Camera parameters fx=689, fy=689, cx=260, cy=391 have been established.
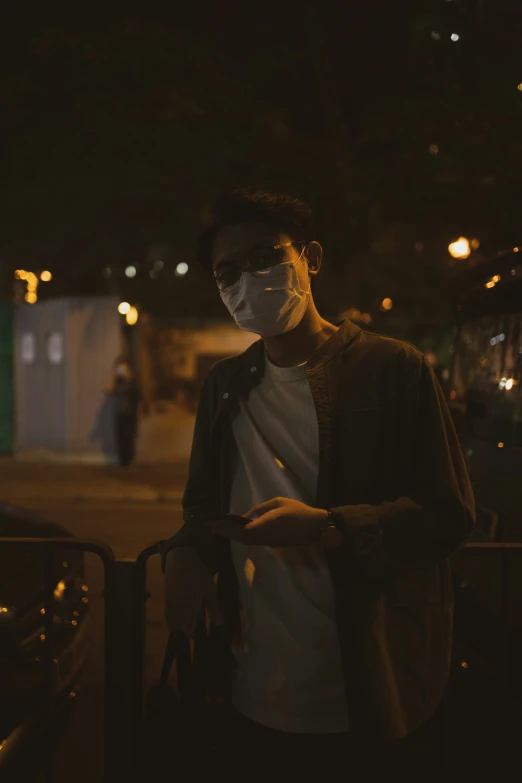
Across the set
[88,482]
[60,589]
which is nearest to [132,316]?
[88,482]

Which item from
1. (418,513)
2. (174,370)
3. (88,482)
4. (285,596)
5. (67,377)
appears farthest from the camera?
(174,370)

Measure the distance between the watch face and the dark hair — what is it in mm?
797

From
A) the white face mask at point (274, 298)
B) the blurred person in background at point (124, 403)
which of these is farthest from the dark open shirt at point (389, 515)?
the blurred person in background at point (124, 403)

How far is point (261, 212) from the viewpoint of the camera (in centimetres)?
179

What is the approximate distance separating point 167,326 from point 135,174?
4.39 m

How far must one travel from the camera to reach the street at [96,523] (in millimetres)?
3270

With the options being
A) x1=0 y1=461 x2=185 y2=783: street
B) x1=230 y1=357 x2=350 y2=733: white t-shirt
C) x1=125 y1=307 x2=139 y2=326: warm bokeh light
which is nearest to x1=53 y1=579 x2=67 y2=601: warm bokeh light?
x1=0 y1=461 x2=185 y2=783: street

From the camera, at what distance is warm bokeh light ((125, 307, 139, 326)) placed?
13.6 m

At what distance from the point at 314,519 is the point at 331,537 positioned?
6cm

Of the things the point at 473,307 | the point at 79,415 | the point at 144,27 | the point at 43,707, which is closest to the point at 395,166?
the point at 144,27

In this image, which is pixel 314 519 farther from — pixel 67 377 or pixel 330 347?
pixel 67 377

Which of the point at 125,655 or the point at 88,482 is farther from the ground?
the point at 125,655

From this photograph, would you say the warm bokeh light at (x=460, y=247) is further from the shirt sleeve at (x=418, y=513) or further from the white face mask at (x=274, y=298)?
the shirt sleeve at (x=418, y=513)

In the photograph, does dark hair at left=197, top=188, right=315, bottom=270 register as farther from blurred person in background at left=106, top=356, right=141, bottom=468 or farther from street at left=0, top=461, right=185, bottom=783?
blurred person in background at left=106, top=356, right=141, bottom=468
